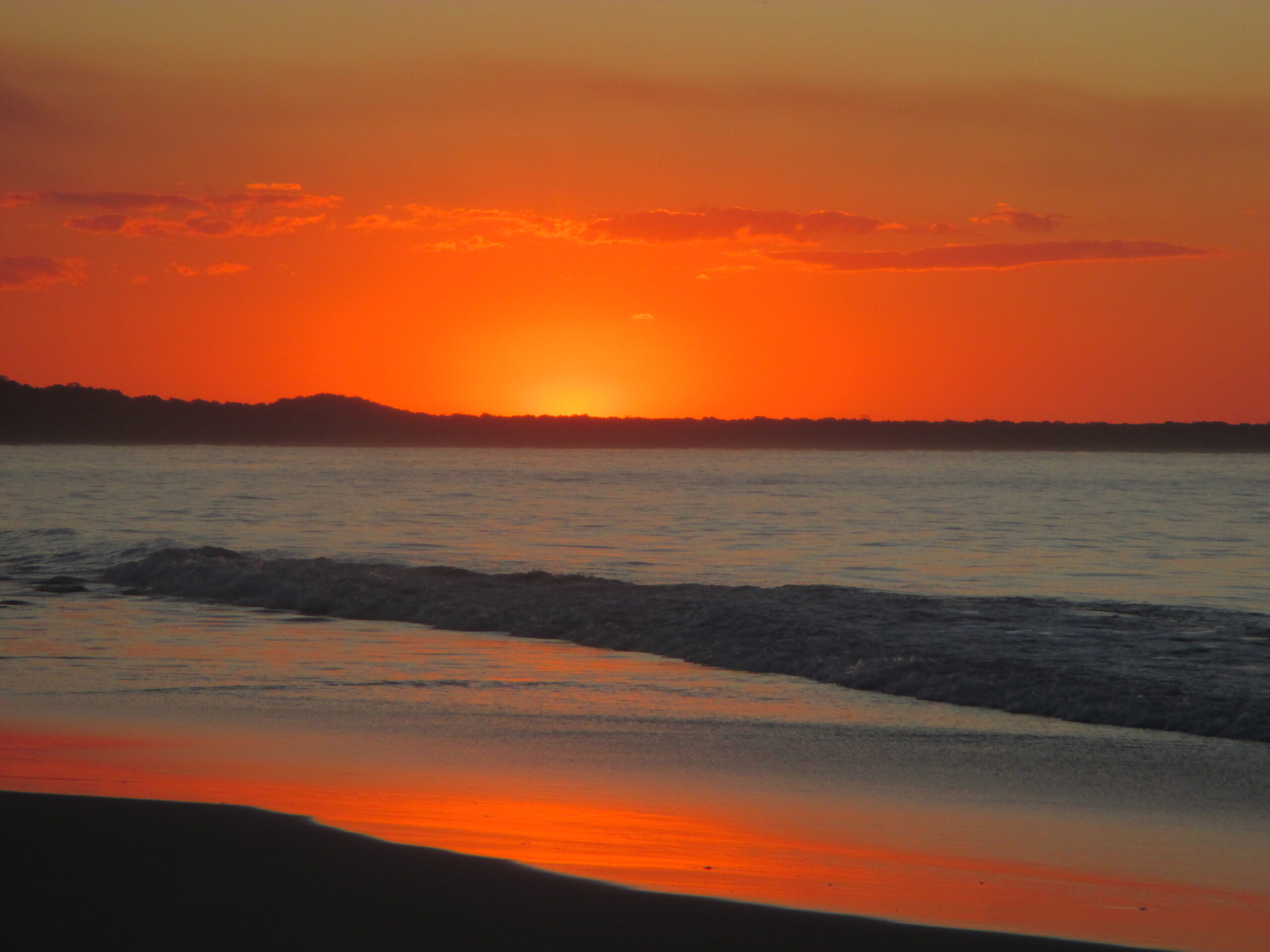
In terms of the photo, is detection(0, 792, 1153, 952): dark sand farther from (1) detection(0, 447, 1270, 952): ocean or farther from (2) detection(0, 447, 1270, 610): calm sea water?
(2) detection(0, 447, 1270, 610): calm sea water

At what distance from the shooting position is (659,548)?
30125 mm

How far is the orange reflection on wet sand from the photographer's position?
570 cm

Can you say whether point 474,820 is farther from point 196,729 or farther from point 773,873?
point 196,729

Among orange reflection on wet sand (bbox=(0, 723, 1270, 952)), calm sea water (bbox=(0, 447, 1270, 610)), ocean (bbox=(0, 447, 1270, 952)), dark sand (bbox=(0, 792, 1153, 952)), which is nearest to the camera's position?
dark sand (bbox=(0, 792, 1153, 952))

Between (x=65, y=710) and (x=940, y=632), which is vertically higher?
(x=940, y=632)

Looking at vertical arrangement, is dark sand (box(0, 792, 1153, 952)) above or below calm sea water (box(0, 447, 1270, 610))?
below

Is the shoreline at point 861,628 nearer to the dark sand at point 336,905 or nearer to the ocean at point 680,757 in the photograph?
the ocean at point 680,757

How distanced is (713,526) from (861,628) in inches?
Answer: 923

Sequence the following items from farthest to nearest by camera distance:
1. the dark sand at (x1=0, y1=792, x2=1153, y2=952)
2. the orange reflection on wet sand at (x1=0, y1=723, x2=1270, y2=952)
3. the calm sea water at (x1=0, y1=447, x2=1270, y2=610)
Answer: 1. the calm sea water at (x1=0, y1=447, x2=1270, y2=610)
2. the orange reflection on wet sand at (x1=0, y1=723, x2=1270, y2=952)
3. the dark sand at (x1=0, y1=792, x2=1153, y2=952)

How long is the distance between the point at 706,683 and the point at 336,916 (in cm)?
744

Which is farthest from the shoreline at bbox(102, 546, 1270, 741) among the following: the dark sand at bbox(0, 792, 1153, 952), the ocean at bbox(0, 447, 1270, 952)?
the dark sand at bbox(0, 792, 1153, 952)

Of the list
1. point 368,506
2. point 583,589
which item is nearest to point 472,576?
point 583,589

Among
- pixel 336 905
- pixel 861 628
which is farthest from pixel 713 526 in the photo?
pixel 336 905

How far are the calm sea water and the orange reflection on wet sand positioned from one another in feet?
47.0
